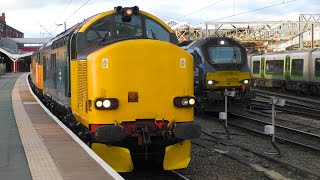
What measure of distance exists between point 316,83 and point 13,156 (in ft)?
73.5

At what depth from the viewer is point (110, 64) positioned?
725 cm

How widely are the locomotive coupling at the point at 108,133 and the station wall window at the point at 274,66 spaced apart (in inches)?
1054

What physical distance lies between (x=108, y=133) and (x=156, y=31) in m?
2.62

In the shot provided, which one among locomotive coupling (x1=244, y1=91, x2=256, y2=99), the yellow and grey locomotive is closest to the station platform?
the yellow and grey locomotive

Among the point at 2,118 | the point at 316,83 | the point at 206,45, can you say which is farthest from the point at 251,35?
the point at 2,118

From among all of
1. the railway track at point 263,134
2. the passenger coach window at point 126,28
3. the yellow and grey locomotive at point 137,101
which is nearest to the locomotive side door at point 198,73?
the railway track at point 263,134

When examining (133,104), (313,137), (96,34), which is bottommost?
(313,137)

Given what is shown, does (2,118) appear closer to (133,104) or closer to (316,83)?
(133,104)

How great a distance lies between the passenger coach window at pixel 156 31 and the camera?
8698 mm

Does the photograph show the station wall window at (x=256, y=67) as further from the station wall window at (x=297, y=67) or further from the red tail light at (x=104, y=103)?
the red tail light at (x=104, y=103)

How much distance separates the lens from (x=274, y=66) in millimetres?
33656

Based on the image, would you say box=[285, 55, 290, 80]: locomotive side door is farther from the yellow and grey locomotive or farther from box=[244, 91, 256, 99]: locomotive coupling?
the yellow and grey locomotive

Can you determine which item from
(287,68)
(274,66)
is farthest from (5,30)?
(287,68)

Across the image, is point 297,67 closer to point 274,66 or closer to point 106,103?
point 274,66
